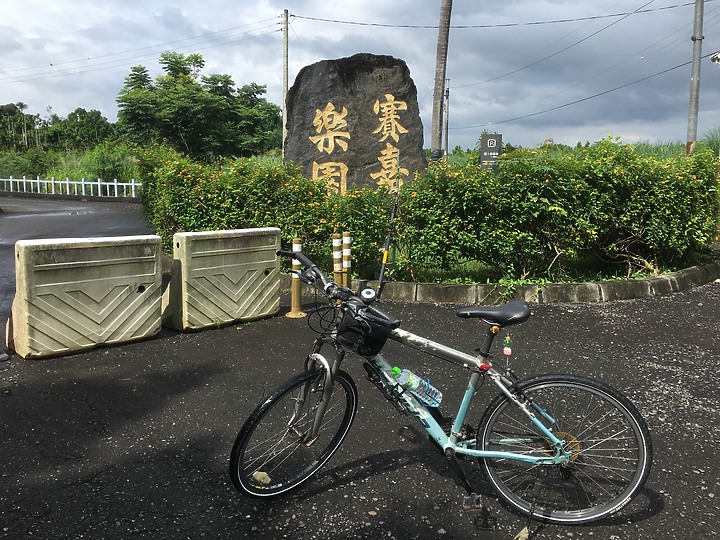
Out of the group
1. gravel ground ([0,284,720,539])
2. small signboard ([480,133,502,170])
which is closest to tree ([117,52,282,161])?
small signboard ([480,133,502,170])

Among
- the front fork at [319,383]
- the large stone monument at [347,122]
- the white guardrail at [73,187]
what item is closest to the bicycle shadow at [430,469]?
the front fork at [319,383]

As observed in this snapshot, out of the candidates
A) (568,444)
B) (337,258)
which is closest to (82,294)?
(337,258)

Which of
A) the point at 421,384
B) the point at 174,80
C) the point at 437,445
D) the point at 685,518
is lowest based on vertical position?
the point at 685,518

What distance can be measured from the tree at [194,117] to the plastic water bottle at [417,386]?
27703mm

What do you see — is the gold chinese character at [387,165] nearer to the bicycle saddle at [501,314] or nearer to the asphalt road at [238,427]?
the asphalt road at [238,427]

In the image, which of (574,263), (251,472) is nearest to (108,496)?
(251,472)

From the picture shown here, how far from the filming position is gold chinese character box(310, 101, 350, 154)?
1009 cm

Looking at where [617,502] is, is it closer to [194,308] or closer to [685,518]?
[685,518]

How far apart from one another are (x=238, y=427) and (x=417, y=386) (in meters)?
1.45

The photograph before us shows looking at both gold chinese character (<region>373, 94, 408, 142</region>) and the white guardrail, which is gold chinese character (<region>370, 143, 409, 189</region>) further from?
the white guardrail

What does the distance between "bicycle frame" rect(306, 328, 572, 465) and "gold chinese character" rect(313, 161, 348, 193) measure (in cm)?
752

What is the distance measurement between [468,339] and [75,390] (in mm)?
3485

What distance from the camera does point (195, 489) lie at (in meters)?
2.98

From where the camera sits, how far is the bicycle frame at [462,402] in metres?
2.63
